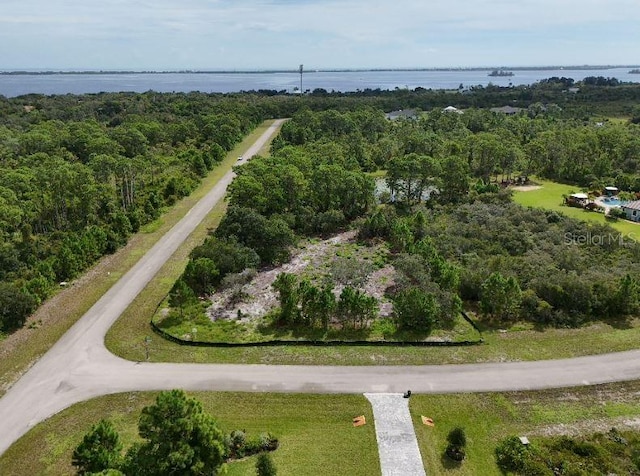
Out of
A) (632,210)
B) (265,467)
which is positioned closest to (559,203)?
(632,210)

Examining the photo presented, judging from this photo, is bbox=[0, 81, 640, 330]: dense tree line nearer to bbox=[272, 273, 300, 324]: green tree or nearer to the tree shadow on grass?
bbox=[272, 273, 300, 324]: green tree

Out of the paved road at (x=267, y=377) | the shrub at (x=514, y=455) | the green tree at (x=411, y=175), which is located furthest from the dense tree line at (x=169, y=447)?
the green tree at (x=411, y=175)

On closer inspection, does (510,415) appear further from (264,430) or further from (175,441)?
(175,441)

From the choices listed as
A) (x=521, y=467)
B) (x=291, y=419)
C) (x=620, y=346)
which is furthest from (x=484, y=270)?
(x=291, y=419)

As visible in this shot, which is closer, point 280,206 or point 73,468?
point 73,468

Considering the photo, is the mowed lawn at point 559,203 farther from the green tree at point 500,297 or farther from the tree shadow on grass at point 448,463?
the tree shadow on grass at point 448,463

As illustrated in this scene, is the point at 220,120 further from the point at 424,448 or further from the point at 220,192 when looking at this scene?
the point at 424,448
